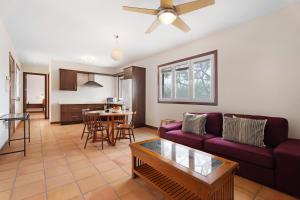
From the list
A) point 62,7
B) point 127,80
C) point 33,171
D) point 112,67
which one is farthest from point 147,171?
point 112,67

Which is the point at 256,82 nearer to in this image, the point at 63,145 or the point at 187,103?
the point at 187,103

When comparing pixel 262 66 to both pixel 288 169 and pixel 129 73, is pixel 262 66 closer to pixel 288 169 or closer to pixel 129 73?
pixel 288 169

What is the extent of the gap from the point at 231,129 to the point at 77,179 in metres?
2.50

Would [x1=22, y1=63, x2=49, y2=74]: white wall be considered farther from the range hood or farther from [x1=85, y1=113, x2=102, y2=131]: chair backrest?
[x1=85, y1=113, x2=102, y2=131]: chair backrest

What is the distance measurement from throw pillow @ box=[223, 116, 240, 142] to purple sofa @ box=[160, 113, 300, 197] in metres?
0.11

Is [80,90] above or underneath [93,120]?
above

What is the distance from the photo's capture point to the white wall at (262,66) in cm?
236

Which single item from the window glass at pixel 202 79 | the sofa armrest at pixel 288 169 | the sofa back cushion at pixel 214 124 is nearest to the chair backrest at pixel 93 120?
the sofa back cushion at pixel 214 124

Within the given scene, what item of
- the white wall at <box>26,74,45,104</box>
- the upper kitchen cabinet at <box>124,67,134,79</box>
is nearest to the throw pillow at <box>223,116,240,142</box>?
the upper kitchen cabinet at <box>124,67,134,79</box>

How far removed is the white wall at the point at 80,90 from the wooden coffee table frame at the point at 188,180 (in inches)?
215

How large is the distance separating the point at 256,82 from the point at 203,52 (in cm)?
139

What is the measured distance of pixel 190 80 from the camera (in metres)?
3.93

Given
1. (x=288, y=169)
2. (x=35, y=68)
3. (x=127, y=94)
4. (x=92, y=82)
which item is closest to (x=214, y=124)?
(x=288, y=169)

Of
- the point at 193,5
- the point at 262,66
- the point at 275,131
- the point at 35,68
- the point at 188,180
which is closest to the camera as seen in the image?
the point at 188,180
